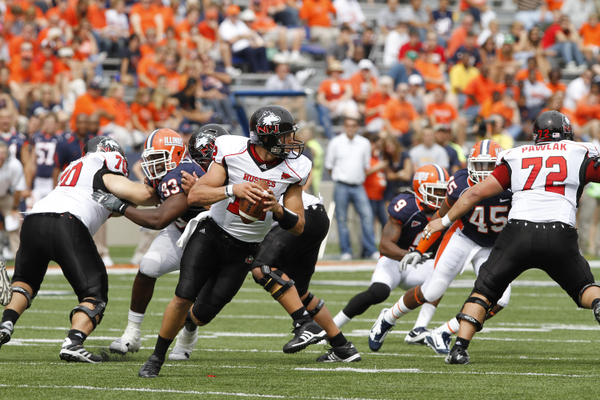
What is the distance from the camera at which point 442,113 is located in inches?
623

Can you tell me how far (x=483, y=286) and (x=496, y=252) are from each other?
23 cm

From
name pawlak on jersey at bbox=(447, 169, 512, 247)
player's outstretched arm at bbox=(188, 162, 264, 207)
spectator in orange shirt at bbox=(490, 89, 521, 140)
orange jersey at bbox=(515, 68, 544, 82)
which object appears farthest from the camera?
orange jersey at bbox=(515, 68, 544, 82)

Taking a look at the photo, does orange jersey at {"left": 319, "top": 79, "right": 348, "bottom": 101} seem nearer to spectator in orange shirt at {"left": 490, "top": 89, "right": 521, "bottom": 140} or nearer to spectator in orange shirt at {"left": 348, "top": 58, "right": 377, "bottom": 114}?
Result: spectator in orange shirt at {"left": 348, "top": 58, "right": 377, "bottom": 114}

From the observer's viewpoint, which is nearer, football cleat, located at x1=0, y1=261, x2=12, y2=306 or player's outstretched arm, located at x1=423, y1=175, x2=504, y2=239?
football cleat, located at x1=0, y1=261, x2=12, y2=306

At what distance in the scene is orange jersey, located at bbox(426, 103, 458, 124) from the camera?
1577 cm

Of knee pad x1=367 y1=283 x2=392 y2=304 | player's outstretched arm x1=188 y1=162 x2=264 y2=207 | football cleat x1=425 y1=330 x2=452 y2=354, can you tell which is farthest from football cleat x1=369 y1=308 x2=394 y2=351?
player's outstretched arm x1=188 y1=162 x2=264 y2=207

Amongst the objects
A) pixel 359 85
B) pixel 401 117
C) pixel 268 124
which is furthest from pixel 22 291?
pixel 359 85

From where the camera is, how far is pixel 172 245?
20.5 feet

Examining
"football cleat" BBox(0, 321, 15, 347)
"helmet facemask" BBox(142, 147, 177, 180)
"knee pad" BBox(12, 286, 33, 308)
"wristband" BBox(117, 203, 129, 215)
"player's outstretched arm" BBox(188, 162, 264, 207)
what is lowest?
"football cleat" BBox(0, 321, 15, 347)

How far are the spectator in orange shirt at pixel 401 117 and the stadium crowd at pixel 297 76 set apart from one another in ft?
0.06

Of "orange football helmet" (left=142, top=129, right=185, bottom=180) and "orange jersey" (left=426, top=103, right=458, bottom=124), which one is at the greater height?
"orange football helmet" (left=142, top=129, right=185, bottom=180)

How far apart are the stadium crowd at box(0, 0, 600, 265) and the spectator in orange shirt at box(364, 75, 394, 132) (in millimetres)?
28

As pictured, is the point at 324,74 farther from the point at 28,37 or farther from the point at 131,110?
the point at 28,37

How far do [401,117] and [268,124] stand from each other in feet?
34.3
